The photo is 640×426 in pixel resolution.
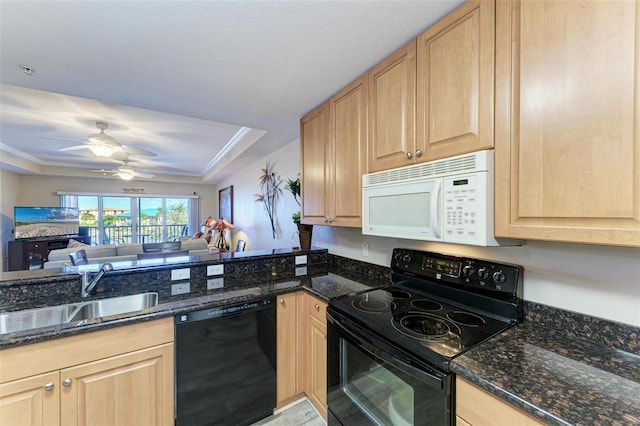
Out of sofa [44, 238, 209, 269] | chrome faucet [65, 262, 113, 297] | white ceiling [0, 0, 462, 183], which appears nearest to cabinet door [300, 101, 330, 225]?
white ceiling [0, 0, 462, 183]

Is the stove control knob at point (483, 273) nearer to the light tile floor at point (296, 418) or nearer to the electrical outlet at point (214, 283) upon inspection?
the light tile floor at point (296, 418)

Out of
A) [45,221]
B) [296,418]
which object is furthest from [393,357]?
[45,221]

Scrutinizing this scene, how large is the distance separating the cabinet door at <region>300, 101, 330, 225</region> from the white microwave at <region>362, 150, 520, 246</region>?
2.05ft

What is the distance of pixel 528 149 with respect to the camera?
0.90 meters

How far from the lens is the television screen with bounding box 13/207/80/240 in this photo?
4.93 meters

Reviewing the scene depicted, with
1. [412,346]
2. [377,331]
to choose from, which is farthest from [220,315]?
[412,346]

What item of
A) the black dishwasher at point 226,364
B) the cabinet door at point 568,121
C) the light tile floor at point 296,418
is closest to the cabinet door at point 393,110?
the cabinet door at point 568,121

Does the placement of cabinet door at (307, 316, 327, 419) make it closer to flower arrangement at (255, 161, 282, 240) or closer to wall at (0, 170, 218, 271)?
flower arrangement at (255, 161, 282, 240)

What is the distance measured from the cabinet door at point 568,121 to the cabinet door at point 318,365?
3.95 ft

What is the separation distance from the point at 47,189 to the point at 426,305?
26.4 ft

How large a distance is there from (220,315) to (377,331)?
92cm

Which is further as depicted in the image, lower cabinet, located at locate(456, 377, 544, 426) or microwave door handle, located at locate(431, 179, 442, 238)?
microwave door handle, located at locate(431, 179, 442, 238)

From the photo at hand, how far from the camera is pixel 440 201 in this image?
1124 mm

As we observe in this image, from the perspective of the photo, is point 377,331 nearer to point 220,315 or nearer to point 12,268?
point 220,315
